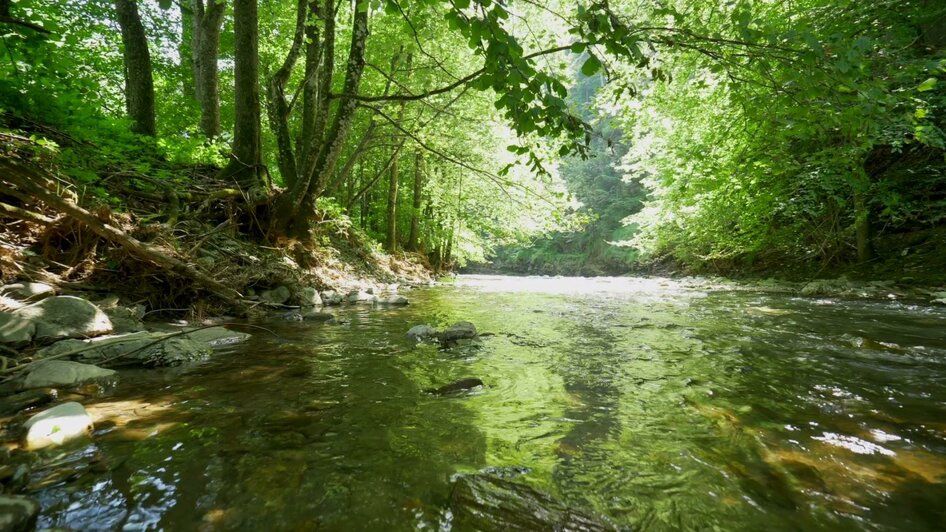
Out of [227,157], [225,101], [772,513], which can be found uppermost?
[225,101]

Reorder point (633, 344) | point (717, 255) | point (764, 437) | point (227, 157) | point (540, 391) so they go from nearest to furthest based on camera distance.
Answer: point (764, 437) → point (540, 391) → point (633, 344) → point (227, 157) → point (717, 255)

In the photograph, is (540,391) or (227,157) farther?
(227,157)

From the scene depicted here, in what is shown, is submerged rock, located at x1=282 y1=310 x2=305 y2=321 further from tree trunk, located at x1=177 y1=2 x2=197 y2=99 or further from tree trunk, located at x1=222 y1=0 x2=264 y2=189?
tree trunk, located at x1=177 y1=2 x2=197 y2=99

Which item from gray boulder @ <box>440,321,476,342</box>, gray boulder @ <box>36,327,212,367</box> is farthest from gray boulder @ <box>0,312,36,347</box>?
gray boulder @ <box>440,321,476,342</box>

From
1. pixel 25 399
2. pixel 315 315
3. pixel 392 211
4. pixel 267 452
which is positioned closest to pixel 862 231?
pixel 315 315

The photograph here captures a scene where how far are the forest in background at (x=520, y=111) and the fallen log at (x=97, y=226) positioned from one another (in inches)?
10.5

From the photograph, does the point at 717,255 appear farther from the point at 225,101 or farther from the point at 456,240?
the point at 225,101

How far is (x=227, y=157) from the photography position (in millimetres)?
8234

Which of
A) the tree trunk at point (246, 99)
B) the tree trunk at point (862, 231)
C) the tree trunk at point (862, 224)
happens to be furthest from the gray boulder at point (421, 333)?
the tree trunk at point (862, 231)

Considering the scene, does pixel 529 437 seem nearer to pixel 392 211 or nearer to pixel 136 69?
pixel 136 69

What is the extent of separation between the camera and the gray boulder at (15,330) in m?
3.15

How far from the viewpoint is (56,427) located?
208cm

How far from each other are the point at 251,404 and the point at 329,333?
2.30 metres

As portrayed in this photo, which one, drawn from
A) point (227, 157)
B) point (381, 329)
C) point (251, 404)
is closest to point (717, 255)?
point (381, 329)
